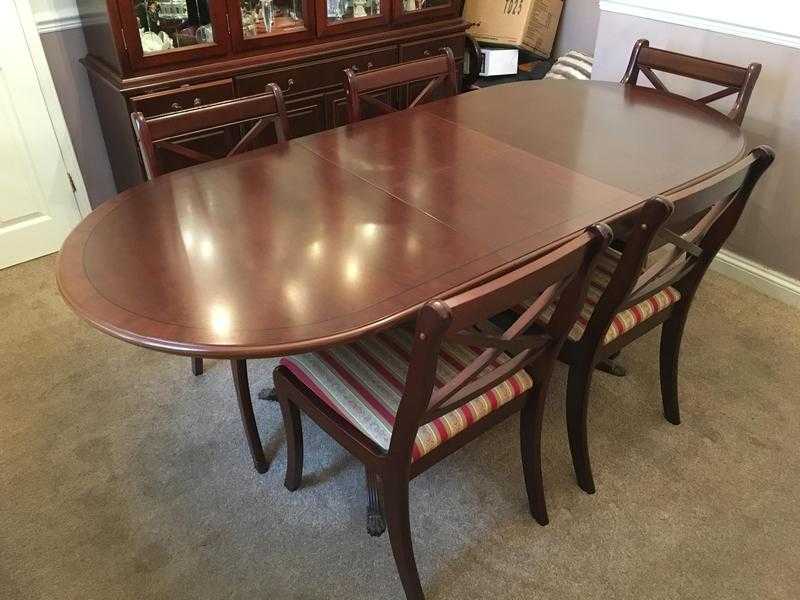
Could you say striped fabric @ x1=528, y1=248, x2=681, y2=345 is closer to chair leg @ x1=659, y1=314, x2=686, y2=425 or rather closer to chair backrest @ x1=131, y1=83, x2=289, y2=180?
chair leg @ x1=659, y1=314, x2=686, y2=425

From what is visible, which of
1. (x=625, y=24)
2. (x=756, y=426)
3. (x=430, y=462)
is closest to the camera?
(x=430, y=462)

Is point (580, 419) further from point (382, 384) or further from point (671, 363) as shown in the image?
point (382, 384)

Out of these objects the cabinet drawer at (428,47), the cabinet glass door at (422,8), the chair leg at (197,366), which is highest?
the cabinet glass door at (422,8)

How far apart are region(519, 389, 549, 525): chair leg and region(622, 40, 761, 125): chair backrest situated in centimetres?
123

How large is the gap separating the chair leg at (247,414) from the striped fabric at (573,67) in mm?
2201

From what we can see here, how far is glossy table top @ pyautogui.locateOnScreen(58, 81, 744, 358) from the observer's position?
121 centimetres

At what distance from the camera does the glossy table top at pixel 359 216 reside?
1.21 metres

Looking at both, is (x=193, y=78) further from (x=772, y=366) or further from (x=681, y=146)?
(x=772, y=366)

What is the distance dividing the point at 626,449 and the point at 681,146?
0.90 metres

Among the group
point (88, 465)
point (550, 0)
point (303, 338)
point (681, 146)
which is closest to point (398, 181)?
point (303, 338)

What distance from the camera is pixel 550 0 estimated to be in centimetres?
332

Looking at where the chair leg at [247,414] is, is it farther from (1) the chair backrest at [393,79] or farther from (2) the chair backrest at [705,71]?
(2) the chair backrest at [705,71]

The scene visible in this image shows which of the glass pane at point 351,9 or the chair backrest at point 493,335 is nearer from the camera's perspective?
the chair backrest at point 493,335

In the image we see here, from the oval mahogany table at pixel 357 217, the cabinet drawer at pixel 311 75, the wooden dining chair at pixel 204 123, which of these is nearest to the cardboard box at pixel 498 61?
the cabinet drawer at pixel 311 75
